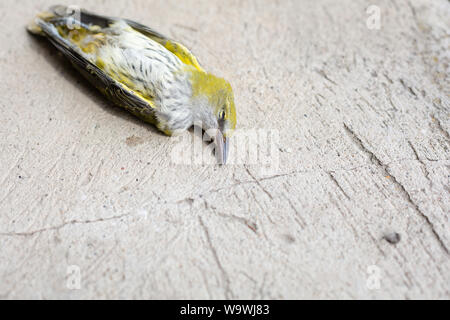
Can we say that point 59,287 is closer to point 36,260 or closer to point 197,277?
point 36,260

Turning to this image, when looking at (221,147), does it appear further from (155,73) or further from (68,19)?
(68,19)

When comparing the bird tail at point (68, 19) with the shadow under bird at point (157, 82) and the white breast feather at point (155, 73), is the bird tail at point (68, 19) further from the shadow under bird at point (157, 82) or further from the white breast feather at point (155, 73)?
the white breast feather at point (155, 73)

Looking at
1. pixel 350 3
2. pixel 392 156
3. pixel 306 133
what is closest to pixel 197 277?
pixel 306 133

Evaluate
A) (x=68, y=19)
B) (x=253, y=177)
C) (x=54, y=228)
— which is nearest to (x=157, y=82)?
(x=253, y=177)

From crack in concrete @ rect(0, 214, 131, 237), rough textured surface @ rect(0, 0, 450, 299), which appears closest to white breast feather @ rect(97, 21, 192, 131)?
rough textured surface @ rect(0, 0, 450, 299)

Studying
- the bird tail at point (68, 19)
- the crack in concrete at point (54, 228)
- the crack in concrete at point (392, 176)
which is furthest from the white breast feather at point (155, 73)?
the crack in concrete at point (392, 176)

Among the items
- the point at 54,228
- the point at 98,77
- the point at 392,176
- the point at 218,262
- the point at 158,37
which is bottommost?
the point at 54,228
